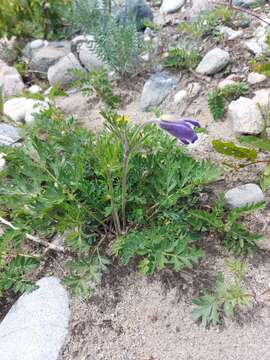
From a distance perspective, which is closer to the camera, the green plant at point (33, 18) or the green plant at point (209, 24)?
the green plant at point (209, 24)

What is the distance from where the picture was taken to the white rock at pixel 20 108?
3.28m

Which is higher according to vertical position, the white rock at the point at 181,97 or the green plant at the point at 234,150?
the green plant at the point at 234,150

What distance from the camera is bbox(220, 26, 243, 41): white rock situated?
11.0ft

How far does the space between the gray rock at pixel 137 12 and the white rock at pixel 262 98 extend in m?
1.49

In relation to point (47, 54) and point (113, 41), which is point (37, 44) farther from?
point (113, 41)

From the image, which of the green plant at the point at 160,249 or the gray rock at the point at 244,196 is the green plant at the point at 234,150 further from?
the green plant at the point at 160,249

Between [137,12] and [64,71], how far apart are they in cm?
92

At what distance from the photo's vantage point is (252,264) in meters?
2.03

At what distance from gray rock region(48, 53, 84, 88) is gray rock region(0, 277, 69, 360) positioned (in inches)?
79.4

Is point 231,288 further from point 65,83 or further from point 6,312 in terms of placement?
point 65,83

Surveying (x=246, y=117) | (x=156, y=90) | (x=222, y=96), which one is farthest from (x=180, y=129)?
(x=156, y=90)

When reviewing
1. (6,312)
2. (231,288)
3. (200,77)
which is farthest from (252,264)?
(200,77)

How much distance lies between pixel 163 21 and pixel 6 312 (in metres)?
2.97

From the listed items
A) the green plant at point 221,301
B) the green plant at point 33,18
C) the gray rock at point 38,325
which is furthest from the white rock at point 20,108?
the green plant at point 221,301
